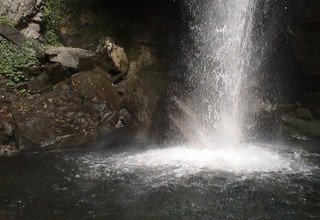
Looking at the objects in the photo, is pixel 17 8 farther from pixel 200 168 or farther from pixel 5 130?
pixel 200 168

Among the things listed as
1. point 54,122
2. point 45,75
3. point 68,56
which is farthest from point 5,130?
point 68,56

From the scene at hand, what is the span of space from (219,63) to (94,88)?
442 centimetres

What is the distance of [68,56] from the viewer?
36.6 feet

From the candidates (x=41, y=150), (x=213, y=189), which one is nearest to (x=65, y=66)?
(x=41, y=150)

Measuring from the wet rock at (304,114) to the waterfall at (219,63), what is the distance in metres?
1.81

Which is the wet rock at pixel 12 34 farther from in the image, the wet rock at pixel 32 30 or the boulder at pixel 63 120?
the boulder at pixel 63 120

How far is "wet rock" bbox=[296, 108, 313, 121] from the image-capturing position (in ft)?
40.0

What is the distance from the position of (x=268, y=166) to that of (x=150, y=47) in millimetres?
6178

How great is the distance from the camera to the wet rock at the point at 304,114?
12188mm

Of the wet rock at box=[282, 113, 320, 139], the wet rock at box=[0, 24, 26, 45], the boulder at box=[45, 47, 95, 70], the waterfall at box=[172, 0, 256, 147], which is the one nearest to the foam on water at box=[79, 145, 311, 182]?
the waterfall at box=[172, 0, 256, 147]

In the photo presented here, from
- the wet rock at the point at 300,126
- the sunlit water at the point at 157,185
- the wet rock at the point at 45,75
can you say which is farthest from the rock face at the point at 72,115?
the wet rock at the point at 300,126

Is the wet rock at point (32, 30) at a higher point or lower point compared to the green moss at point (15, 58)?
higher

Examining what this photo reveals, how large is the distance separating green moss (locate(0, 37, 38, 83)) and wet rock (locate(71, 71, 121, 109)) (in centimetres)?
158

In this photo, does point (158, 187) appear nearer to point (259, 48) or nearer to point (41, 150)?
point (41, 150)
